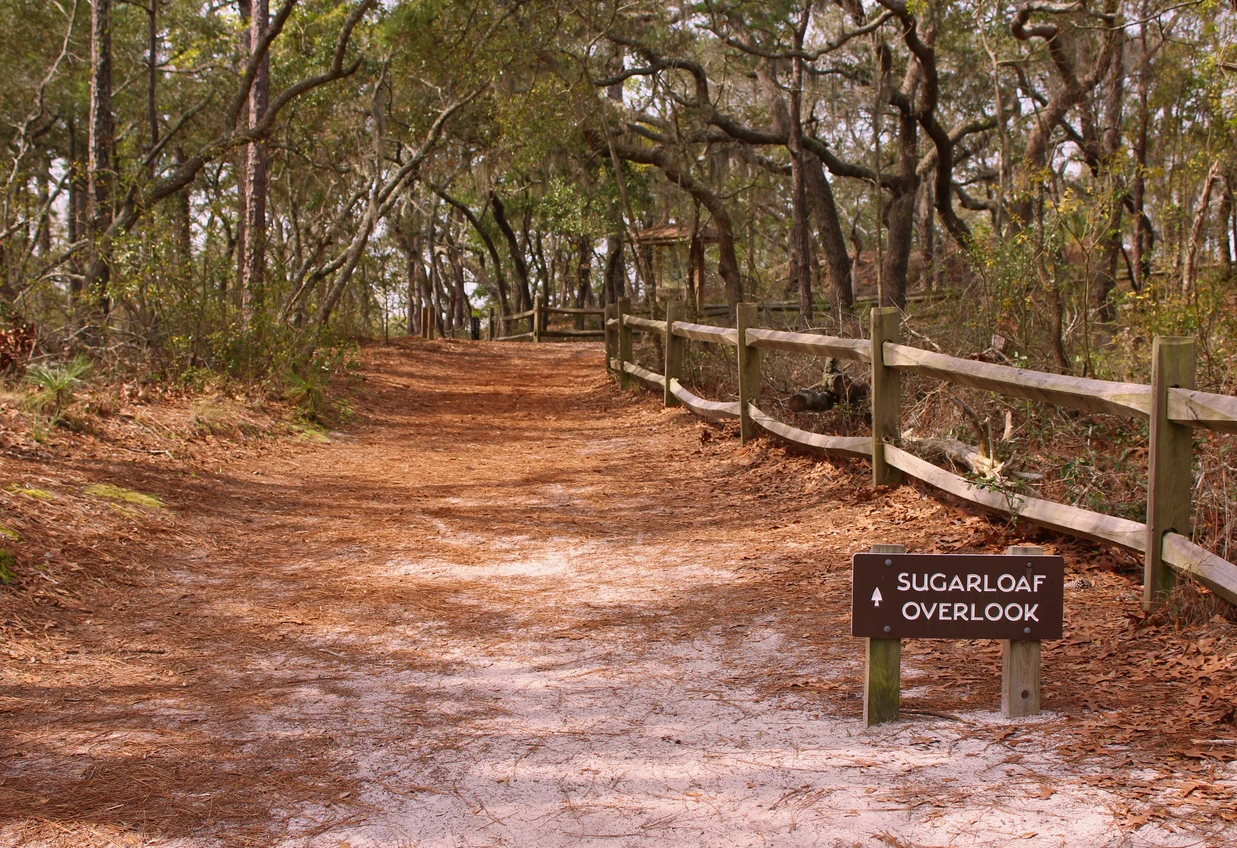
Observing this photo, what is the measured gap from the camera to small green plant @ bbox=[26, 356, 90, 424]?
848 centimetres

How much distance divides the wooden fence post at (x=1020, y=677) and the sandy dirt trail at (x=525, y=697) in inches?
3.0

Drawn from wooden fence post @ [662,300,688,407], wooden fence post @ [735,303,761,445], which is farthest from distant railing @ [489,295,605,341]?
wooden fence post @ [735,303,761,445]

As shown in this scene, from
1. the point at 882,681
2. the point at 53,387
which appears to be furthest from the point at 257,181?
the point at 882,681

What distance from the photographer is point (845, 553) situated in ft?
21.2

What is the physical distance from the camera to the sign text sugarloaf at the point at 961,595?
12.6 ft

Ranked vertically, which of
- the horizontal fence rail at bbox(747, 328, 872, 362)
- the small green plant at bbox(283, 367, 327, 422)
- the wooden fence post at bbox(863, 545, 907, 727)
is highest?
the horizontal fence rail at bbox(747, 328, 872, 362)

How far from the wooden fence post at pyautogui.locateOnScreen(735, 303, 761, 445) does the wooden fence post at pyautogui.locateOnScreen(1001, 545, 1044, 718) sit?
19.1 ft

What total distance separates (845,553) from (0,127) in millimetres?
27420

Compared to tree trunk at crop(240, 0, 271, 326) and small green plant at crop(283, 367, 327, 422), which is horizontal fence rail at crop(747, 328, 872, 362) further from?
tree trunk at crop(240, 0, 271, 326)

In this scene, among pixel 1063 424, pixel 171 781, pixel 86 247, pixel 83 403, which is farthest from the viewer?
pixel 86 247

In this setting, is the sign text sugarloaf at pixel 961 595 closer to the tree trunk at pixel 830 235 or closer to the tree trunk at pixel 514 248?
the tree trunk at pixel 830 235

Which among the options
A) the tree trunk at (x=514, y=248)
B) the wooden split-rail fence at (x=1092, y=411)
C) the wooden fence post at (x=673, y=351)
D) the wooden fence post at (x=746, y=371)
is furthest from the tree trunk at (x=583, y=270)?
the wooden split-rail fence at (x=1092, y=411)

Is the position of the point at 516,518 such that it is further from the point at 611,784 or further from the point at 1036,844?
the point at 1036,844

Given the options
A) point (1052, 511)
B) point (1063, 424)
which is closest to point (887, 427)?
point (1063, 424)
